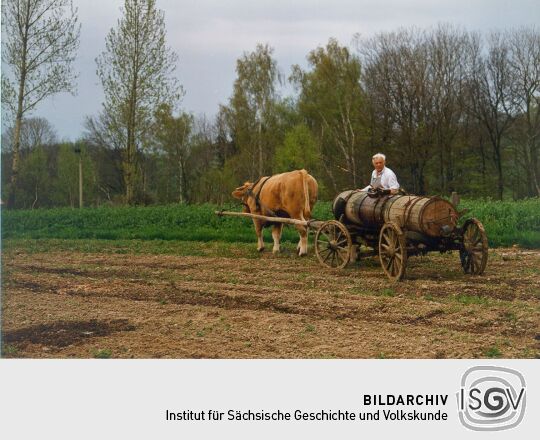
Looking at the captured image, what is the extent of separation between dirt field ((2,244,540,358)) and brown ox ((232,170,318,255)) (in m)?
1.19

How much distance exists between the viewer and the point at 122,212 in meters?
13.1

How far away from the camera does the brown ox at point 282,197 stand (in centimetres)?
1039

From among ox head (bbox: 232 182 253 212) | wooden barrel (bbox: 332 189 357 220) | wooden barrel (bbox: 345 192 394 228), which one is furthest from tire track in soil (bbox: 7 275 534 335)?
ox head (bbox: 232 182 253 212)

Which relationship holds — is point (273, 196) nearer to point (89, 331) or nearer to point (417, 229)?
point (417, 229)

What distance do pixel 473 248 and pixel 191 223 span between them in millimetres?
7369

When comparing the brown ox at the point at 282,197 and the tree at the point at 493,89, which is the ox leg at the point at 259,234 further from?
the tree at the point at 493,89

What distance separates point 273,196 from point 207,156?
1618 millimetres

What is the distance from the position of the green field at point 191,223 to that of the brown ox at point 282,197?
0.96 m

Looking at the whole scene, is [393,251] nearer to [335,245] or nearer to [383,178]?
[383,178]

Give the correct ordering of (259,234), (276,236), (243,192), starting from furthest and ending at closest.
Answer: (243,192)
(259,234)
(276,236)

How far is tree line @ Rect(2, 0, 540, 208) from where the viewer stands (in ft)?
28.7

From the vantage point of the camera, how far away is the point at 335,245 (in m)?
9.05
